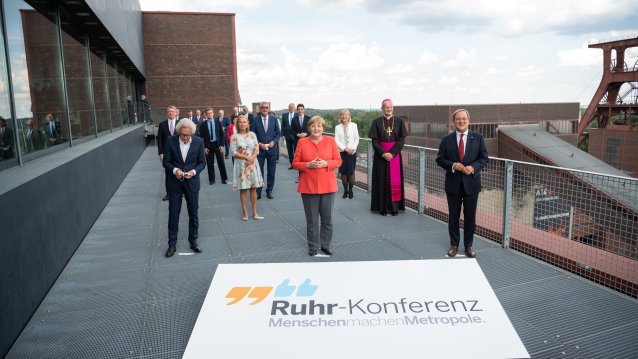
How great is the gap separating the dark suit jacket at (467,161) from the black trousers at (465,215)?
7 centimetres

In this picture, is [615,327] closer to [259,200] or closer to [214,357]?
[214,357]

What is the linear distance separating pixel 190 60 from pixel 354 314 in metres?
26.3

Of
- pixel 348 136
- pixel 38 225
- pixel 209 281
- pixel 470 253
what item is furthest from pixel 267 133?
pixel 38 225

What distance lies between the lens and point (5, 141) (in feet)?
14.9

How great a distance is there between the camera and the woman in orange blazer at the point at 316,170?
16.7ft

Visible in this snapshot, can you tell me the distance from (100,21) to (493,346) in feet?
30.3

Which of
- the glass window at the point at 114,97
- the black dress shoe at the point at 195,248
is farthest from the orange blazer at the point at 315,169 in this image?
the glass window at the point at 114,97

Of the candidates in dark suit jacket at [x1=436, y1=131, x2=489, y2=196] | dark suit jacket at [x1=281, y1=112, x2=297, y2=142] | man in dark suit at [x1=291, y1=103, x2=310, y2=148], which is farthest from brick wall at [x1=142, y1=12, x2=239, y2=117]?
dark suit jacket at [x1=436, y1=131, x2=489, y2=196]

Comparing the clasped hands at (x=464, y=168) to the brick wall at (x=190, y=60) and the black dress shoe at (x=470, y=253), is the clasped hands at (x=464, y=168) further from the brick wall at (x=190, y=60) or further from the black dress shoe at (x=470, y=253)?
the brick wall at (x=190, y=60)

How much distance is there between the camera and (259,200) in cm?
858

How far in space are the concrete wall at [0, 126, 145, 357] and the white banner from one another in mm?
1640

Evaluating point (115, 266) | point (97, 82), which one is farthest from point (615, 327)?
point (97, 82)

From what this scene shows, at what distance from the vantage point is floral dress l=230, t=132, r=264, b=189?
22.5 feet

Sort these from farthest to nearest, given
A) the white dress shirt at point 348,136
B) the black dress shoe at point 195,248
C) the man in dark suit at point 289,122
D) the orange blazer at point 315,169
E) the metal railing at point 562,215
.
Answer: the man in dark suit at point 289,122 → the white dress shirt at point 348,136 → the black dress shoe at point 195,248 → the orange blazer at point 315,169 → the metal railing at point 562,215
